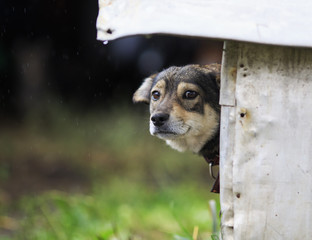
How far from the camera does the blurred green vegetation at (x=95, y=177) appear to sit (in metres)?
4.61

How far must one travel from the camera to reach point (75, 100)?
816 cm

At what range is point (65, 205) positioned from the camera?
4.35m

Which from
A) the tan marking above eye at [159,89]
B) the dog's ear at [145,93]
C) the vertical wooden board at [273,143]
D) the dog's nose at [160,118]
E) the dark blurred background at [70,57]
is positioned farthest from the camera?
the dark blurred background at [70,57]

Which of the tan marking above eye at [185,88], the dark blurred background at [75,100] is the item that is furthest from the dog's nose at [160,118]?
the dark blurred background at [75,100]

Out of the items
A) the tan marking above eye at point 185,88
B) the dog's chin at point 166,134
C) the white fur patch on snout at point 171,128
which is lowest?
the dog's chin at point 166,134

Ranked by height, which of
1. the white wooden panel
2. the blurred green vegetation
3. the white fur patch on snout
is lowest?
the blurred green vegetation

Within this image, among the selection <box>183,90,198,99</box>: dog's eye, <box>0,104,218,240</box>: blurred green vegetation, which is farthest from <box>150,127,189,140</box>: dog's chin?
<box>0,104,218,240</box>: blurred green vegetation

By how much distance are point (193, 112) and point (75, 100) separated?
504 cm

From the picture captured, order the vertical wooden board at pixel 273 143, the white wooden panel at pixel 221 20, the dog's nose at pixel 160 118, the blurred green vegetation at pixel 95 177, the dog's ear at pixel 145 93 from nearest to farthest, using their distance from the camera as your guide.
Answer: the white wooden panel at pixel 221 20 < the vertical wooden board at pixel 273 143 < the dog's nose at pixel 160 118 < the dog's ear at pixel 145 93 < the blurred green vegetation at pixel 95 177

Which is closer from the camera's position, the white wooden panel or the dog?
the white wooden panel

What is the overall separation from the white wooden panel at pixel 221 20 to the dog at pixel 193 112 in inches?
46.9

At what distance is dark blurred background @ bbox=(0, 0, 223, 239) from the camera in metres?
6.98

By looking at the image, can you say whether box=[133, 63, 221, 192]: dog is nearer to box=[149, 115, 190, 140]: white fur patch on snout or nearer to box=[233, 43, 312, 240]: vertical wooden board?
box=[149, 115, 190, 140]: white fur patch on snout

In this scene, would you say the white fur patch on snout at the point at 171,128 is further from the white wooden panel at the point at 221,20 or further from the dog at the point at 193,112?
the white wooden panel at the point at 221,20
